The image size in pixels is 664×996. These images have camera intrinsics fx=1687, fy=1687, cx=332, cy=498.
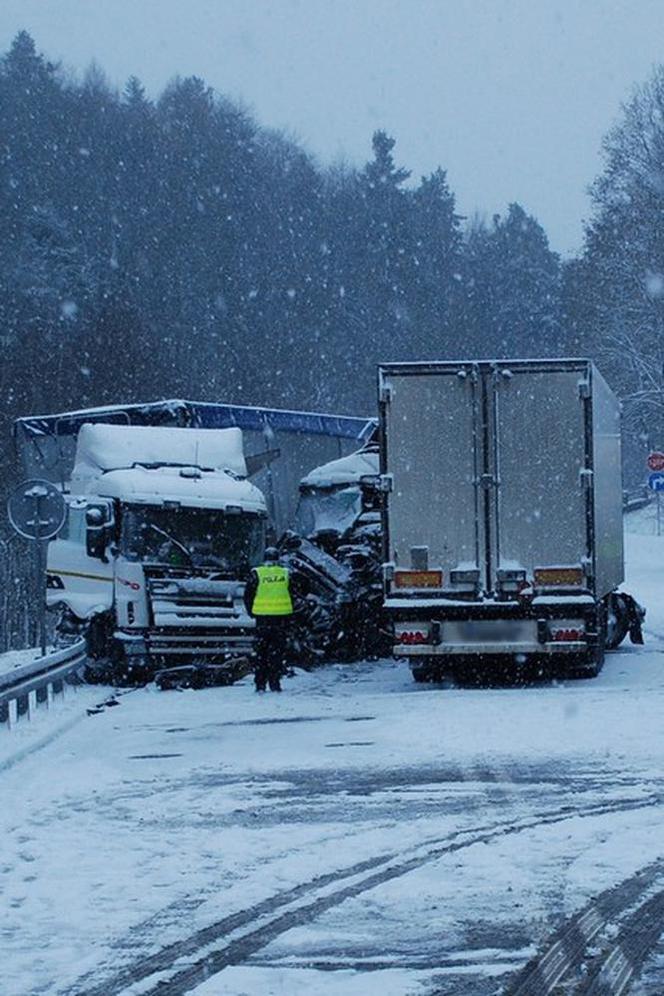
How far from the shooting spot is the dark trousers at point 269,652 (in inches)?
740

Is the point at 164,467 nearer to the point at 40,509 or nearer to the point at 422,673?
the point at 40,509

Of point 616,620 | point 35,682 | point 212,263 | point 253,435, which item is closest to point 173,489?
point 35,682

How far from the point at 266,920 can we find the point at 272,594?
1165 cm

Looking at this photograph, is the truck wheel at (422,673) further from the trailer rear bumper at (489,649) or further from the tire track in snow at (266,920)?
the tire track in snow at (266,920)

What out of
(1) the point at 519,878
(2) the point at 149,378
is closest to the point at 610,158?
(2) the point at 149,378

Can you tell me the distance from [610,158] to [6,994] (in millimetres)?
51481

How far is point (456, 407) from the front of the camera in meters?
17.8

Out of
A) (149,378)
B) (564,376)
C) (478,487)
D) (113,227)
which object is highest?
(113,227)

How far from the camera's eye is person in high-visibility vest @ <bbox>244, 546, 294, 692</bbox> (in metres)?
18.8

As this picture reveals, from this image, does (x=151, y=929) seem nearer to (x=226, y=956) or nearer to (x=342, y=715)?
(x=226, y=956)

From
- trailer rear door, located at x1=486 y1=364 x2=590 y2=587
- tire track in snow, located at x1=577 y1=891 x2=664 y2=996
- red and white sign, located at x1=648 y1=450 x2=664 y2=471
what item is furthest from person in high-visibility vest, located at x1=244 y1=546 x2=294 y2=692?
red and white sign, located at x1=648 y1=450 x2=664 y2=471

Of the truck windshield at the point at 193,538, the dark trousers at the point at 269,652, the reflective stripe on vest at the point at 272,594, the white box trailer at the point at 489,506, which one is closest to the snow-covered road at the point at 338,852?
the white box trailer at the point at 489,506

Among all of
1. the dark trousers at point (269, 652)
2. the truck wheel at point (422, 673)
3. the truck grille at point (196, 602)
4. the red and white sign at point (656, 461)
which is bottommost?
the truck wheel at point (422, 673)

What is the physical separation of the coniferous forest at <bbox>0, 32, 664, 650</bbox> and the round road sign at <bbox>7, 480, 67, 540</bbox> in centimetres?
1249
